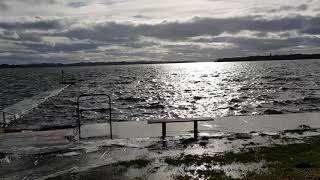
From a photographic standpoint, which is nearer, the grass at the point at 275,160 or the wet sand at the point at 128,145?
the grass at the point at 275,160

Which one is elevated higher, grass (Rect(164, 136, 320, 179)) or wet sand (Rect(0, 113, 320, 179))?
grass (Rect(164, 136, 320, 179))

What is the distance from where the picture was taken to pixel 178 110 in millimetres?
37344

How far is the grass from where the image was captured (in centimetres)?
1021

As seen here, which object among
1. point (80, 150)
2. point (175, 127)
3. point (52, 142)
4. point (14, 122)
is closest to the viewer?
point (80, 150)

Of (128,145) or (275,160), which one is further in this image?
(128,145)

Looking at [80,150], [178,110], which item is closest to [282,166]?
[80,150]

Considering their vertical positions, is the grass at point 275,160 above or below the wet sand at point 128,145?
above

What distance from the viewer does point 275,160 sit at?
1184 cm

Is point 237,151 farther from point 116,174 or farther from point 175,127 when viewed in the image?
point 175,127

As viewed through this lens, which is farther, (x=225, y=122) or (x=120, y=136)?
(x=225, y=122)

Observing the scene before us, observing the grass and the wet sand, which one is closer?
the grass

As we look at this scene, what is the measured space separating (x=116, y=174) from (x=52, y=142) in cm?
514

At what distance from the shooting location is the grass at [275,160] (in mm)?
10211

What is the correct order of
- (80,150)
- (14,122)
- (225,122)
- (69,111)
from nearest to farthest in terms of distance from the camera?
(80,150), (225,122), (14,122), (69,111)
